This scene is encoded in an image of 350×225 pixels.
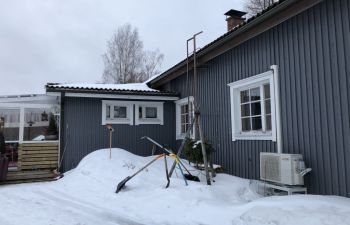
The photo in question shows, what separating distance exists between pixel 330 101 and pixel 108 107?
7637mm

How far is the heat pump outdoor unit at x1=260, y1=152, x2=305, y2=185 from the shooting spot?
558 cm

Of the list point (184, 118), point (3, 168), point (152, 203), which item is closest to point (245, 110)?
point (152, 203)

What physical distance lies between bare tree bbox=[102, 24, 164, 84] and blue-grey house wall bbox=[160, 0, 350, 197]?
21.1 meters

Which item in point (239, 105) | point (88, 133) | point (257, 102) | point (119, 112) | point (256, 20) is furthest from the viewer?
point (119, 112)

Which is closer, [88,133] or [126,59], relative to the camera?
[88,133]

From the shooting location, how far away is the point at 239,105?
8.02m

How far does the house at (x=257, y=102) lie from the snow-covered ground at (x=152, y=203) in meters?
0.83

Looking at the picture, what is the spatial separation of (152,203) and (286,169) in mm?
2564

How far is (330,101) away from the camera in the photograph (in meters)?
5.29

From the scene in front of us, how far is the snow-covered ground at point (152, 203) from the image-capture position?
441 cm

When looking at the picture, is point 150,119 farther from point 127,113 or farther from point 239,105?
point 239,105

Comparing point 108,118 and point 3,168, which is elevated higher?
point 108,118

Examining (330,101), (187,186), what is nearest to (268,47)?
(330,101)

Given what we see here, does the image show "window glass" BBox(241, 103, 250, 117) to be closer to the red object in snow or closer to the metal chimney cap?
the metal chimney cap
